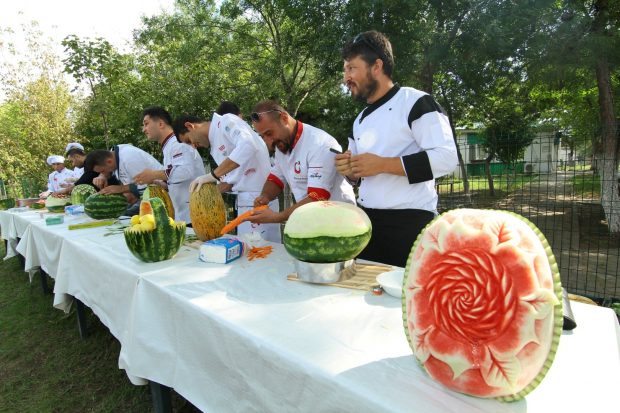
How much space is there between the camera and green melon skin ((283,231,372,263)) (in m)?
1.60

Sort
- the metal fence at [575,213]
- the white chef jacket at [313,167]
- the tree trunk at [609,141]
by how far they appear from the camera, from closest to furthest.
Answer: the white chef jacket at [313,167] → the metal fence at [575,213] → the tree trunk at [609,141]

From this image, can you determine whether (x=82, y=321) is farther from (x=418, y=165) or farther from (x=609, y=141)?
(x=609, y=141)

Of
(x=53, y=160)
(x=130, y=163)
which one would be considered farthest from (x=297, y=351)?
(x=53, y=160)

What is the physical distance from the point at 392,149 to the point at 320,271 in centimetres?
84

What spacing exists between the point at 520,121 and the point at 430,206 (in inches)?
628

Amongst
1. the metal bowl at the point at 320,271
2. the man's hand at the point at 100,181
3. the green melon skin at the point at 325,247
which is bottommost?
the metal bowl at the point at 320,271

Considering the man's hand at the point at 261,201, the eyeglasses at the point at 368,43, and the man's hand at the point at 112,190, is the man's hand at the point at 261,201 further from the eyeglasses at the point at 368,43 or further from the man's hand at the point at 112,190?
the man's hand at the point at 112,190

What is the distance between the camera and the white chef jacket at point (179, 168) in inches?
159

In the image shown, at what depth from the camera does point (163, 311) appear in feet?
5.67

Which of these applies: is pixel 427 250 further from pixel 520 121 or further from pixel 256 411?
pixel 520 121

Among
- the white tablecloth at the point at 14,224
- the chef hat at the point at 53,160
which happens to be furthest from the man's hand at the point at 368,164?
the chef hat at the point at 53,160

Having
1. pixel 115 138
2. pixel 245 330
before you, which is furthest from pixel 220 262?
pixel 115 138

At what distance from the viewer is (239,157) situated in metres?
3.26

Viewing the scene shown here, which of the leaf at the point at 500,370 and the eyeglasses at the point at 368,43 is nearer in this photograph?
the leaf at the point at 500,370
